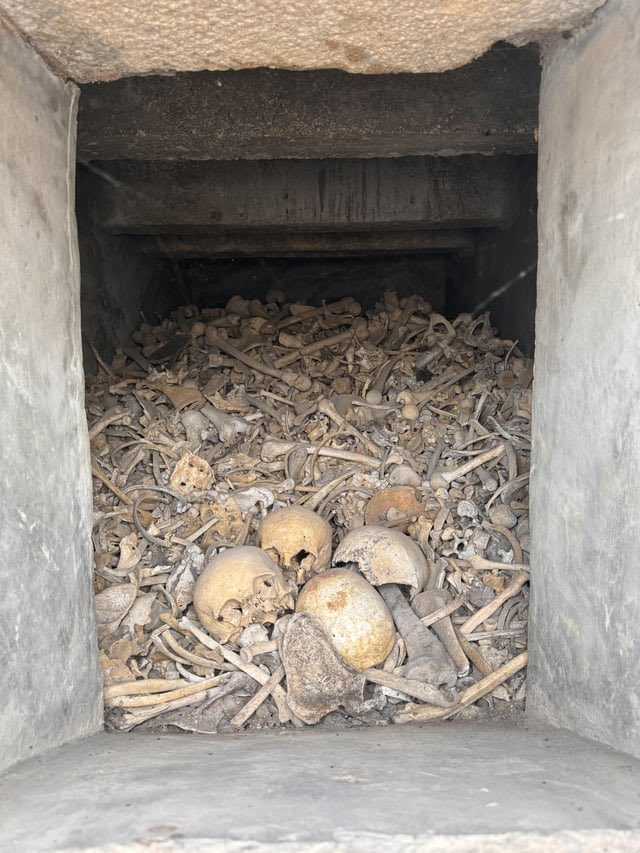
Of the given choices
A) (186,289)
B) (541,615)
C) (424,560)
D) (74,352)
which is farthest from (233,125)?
(186,289)

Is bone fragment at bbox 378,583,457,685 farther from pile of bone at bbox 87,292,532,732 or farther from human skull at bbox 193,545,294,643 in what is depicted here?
human skull at bbox 193,545,294,643

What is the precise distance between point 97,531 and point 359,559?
4.10 feet

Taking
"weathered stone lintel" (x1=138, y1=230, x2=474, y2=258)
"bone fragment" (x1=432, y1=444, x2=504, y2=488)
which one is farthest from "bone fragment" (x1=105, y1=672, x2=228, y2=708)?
"weathered stone lintel" (x1=138, y1=230, x2=474, y2=258)

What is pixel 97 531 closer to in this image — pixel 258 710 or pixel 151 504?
pixel 151 504

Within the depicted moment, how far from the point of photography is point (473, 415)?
4047 millimetres

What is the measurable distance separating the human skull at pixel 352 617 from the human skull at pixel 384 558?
145mm

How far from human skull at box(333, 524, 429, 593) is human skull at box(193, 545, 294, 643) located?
0.30m

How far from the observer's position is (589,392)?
6.72ft

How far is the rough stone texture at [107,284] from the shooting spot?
183 inches


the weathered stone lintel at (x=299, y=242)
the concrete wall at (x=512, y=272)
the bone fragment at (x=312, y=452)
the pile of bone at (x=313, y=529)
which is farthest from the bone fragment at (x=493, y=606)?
the weathered stone lintel at (x=299, y=242)

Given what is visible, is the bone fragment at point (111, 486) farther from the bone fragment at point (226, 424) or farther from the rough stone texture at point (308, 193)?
the rough stone texture at point (308, 193)

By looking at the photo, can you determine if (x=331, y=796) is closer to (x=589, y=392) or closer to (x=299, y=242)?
(x=589, y=392)

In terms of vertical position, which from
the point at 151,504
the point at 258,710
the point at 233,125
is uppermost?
the point at 233,125

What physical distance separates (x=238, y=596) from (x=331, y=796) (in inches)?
44.8
